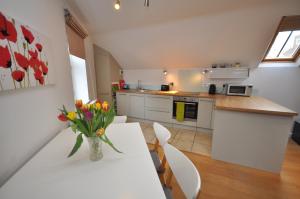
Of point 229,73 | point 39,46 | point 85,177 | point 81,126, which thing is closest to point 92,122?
point 81,126

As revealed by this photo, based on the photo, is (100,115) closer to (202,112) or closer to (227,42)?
(202,112)

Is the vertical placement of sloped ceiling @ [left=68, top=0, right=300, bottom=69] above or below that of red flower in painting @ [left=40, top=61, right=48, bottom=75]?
above

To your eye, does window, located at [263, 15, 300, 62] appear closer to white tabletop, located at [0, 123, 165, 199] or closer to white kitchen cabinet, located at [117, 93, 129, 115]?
white tabletop, located at [0, 123, 165, 199]

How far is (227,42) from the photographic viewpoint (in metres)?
2.39

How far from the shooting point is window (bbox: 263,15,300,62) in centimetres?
216

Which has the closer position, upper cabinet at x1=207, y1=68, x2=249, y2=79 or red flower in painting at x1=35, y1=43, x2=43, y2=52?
red flower in painting at x1=35, y1=43, x2=43, y2=52

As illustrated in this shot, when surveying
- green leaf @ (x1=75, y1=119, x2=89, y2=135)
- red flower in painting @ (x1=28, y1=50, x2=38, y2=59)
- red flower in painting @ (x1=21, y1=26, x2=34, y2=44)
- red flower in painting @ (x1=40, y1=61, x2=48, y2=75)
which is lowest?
green leaf @ (x1=75, y1=119, x2=89, y2=135)

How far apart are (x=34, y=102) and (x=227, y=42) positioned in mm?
3005

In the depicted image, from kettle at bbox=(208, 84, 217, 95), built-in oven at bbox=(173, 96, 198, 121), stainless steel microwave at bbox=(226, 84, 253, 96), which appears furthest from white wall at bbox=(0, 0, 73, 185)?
stainless steel microwave at bbox=(226, 84, 253, 96)

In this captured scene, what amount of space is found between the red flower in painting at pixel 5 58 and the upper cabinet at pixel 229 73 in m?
3.21

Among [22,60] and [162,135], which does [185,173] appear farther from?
[22,60]

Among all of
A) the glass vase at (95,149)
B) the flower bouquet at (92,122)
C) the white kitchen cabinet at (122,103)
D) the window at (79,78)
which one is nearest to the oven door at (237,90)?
the white kitchen cabinet at (122,103)

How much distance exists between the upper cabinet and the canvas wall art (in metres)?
3.04

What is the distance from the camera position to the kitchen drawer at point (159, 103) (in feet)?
10.2
